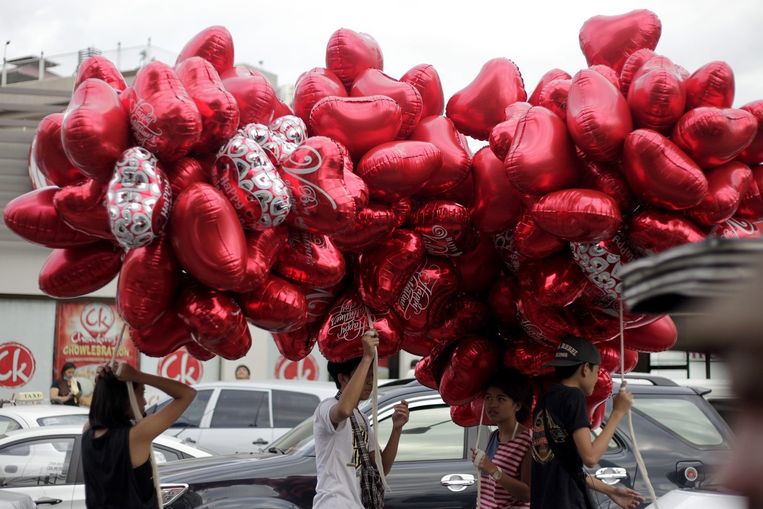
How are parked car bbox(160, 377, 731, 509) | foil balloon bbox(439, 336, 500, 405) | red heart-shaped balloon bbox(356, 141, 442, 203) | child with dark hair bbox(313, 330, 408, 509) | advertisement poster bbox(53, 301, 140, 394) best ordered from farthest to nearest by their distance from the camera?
advertisement poster bbox(53, 301, 140, 394) < parked car bbox(160, 377, 731, 509) < foil balloon bbox(439, 336, 500, 405) < child with dark hair bbox(313, 330, 408, 509) < red heart-shaped balloon bbox(356, 141, 442, 203)

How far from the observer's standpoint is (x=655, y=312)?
1.76 metres

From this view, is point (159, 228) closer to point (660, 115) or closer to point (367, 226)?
point (367, 226)

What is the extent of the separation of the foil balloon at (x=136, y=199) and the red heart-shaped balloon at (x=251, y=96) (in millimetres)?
473

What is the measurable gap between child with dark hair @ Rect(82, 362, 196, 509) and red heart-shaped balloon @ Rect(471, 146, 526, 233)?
59.4 inches

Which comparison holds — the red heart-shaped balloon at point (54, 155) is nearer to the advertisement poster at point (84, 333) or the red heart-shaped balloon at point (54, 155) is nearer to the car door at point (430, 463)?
the car door at point (430, 463)

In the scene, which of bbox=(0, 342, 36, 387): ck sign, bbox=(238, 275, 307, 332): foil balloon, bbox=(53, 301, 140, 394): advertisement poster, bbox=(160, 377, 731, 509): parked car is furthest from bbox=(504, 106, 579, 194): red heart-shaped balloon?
bbox=(0, 342, 36, 387): ck sign

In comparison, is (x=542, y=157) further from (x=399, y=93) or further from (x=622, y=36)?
(x=622, y=36)

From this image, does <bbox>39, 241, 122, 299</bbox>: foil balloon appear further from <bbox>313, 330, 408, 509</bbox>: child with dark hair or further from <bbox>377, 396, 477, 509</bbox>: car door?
<bbox>377, 396, 477, 509</bbox>: car door

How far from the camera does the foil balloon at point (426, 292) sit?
4184 mm

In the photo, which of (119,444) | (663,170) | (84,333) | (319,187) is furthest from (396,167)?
(84,333)

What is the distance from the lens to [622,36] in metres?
4.03

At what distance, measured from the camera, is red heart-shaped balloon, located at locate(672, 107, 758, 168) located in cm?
340

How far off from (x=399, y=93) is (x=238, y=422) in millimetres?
7793

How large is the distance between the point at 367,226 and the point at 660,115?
1.19m
